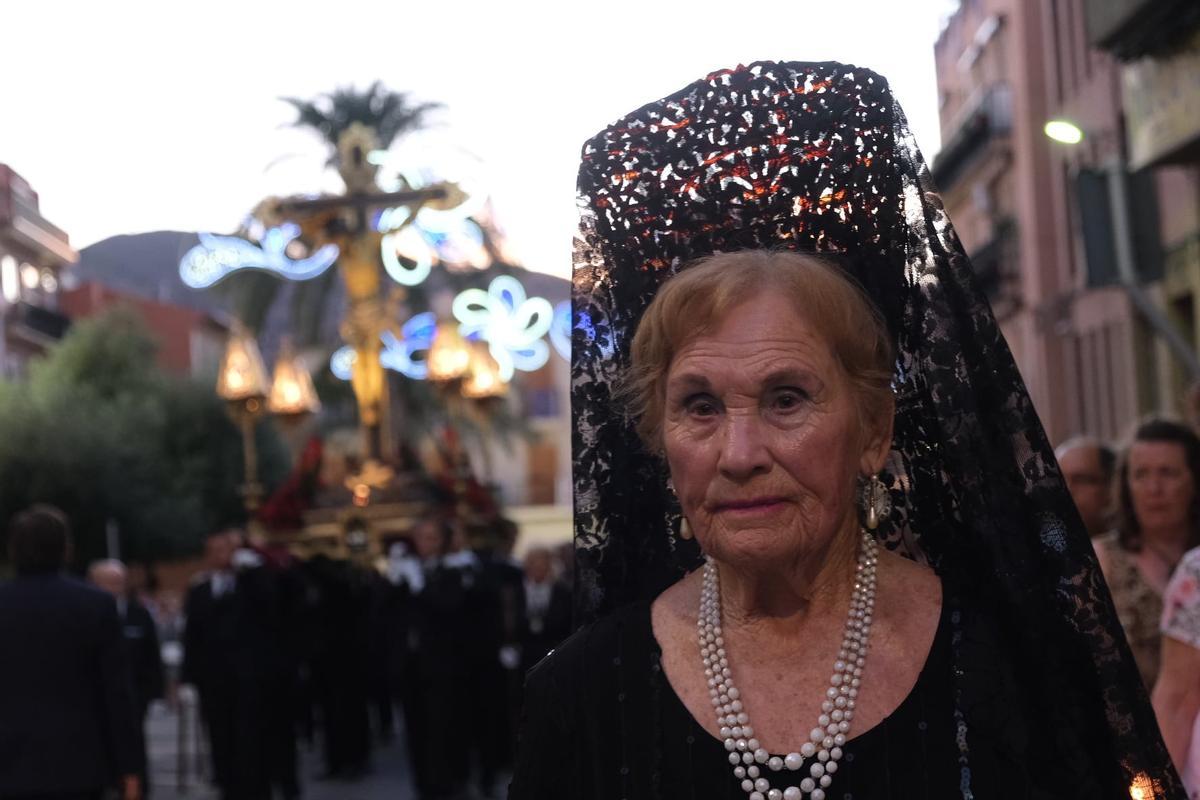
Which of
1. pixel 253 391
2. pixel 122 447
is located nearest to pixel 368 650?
pixel 253 391

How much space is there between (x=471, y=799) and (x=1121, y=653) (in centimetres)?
1248

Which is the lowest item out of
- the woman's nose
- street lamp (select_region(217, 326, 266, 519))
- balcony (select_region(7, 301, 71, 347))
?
the woman's nose

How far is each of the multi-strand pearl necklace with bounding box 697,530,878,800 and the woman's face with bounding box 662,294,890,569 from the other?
96mm

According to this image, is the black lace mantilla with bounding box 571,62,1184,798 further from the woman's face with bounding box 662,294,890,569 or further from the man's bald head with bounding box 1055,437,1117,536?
the man's bald head with bounding box 1055,437,1117,536

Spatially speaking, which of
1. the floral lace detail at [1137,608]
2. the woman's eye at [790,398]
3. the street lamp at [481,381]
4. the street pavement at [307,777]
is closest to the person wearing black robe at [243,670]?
the street pavement at [307,777]

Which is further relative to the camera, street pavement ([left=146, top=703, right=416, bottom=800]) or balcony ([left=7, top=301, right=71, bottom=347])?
balcony ([left=7, top=301, right=71, bottom=347])

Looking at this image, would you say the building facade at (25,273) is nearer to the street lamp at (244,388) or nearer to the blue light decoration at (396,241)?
the blue light decoration at (396,241)

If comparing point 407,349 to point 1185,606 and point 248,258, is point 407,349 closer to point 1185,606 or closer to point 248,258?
point 248,258

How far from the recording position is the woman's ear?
2766 millimetres

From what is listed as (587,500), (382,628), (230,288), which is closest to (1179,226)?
(382,628)

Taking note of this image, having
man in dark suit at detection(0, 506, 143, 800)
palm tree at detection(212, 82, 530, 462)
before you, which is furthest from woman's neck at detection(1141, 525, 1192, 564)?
palm tree at detection(212, 82, 530, 462)

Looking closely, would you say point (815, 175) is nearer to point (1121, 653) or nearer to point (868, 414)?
point (868, 414)

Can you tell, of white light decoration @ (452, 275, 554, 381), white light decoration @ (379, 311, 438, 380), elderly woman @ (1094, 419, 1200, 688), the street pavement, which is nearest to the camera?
elderly woman @ (1094, 419, 1200, 688)

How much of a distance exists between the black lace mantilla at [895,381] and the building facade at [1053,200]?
55.4 feet
